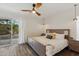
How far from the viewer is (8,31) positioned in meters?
2.58

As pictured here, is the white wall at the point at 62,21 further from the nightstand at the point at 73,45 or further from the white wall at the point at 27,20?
the white wall at the point at 27,20

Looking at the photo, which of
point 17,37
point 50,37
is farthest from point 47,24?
point 17,37

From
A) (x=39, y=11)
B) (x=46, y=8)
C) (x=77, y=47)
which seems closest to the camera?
(x=46, y=8)

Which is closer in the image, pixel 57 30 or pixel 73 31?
pixel 73 31

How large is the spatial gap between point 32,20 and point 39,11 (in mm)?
373

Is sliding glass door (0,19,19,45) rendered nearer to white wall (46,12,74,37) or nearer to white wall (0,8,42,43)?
white wall (0,8,42,43)

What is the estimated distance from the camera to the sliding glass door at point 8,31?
→ 7.96ft

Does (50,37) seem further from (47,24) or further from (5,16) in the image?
(5,16)

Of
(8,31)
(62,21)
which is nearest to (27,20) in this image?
(8,31)

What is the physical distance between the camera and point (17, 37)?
281 centimetres

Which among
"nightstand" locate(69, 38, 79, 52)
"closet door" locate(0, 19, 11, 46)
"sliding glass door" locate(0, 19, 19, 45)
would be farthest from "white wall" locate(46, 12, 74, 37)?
"closet door" locate(0, 19, 11, 46)

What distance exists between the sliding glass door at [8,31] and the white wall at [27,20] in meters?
0.15

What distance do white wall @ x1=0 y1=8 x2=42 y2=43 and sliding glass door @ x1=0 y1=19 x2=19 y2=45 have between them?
15 cm

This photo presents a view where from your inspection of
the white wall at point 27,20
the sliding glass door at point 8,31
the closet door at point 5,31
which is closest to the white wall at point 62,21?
the white wall at point 27,20
